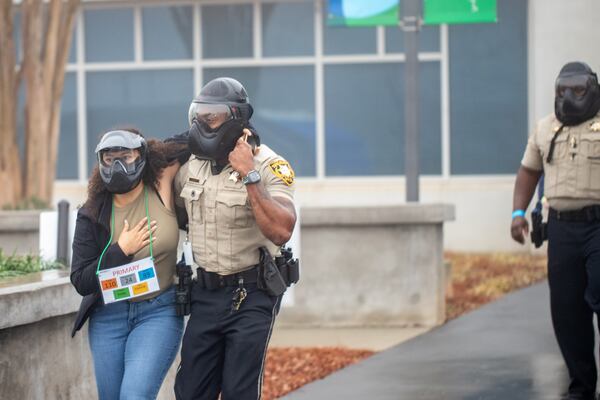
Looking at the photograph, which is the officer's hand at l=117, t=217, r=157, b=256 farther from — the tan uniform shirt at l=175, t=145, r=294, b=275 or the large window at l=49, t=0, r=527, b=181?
the large window at l=49, t=0, r=527, b=181

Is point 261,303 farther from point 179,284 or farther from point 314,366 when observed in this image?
point 314,366

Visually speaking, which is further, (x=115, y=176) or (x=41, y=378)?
(x=41, y=378)

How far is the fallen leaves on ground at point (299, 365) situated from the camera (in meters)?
8.53

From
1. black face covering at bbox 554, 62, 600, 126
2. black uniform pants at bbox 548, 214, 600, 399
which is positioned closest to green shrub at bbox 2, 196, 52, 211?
black uniform pants at bbox 548, 214, 600, 399

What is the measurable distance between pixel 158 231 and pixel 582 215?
2.96 meters

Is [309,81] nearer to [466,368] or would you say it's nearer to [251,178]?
[466,368]

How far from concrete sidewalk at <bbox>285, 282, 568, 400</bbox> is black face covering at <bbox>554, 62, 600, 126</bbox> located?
1.69 metres

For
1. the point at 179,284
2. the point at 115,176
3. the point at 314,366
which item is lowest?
the point at 314,366

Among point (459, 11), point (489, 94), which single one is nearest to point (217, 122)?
point (459, 11)

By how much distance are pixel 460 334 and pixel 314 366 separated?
174 cm

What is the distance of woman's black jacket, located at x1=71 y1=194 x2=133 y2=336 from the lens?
208 inches

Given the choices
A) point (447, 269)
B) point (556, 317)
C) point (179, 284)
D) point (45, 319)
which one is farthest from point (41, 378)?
point (447, 269)

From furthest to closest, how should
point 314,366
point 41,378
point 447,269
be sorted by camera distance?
point 447,269, point 314,366, point 41,378

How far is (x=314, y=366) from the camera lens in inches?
364
